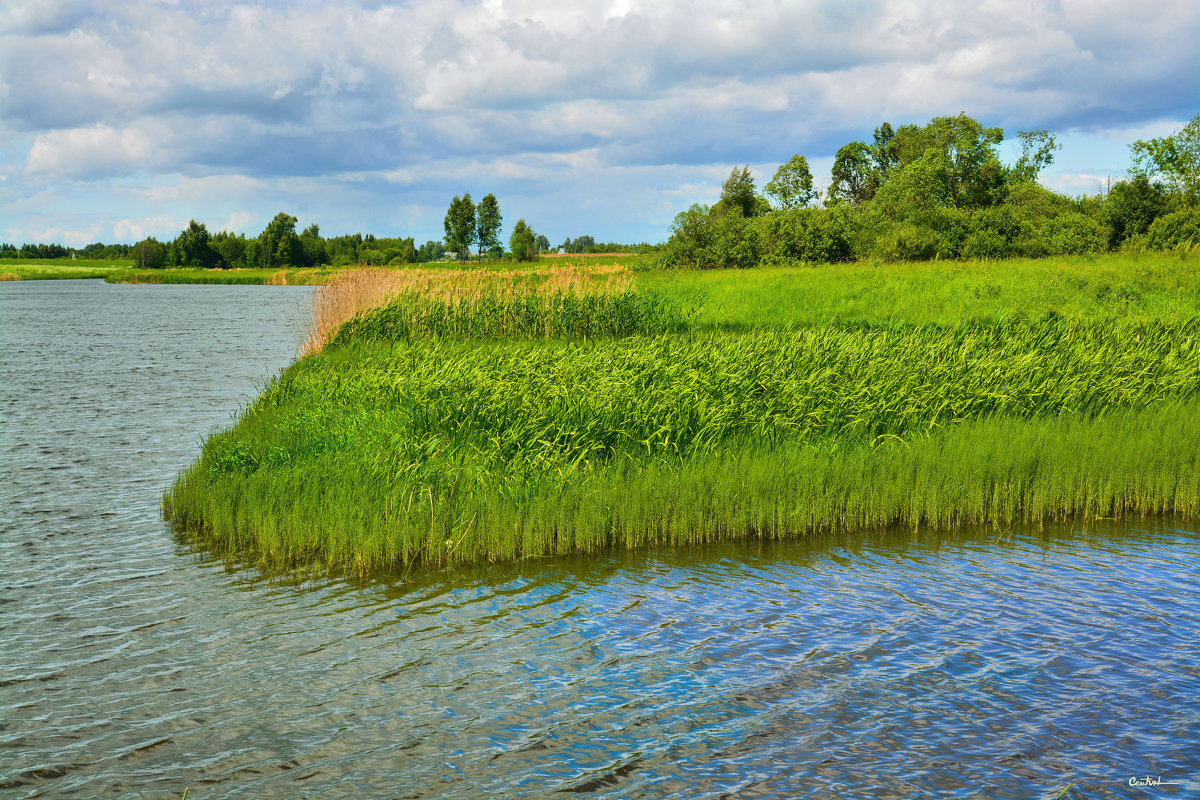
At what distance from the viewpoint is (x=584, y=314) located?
23.8 metres

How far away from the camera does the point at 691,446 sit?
10.7 m

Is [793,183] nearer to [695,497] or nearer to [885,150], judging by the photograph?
[885,150]

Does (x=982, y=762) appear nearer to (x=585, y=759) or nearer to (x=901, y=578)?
(x=585, y=759)

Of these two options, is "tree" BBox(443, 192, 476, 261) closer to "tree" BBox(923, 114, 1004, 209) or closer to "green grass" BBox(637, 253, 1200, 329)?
"tree" BBox(923, 114, 1004, 209)

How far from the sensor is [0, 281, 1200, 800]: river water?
4.66 metres

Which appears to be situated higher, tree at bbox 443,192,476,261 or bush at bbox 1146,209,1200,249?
tree at bbox 443,192,476,261

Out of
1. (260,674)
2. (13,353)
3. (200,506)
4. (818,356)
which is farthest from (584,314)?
(13,353)

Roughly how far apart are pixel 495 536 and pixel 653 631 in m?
2.32

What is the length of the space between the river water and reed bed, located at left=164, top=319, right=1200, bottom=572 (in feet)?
1.64

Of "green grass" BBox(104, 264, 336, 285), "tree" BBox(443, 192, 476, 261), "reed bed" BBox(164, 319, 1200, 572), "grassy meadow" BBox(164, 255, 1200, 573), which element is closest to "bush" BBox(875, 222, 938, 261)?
"grassy meadow" BBox(164, 255, 1200, 573)

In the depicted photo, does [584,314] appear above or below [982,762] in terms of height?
above

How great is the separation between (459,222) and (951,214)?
242 ft

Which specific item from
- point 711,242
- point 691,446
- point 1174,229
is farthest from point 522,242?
point 691,446

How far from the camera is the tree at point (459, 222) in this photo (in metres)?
115
